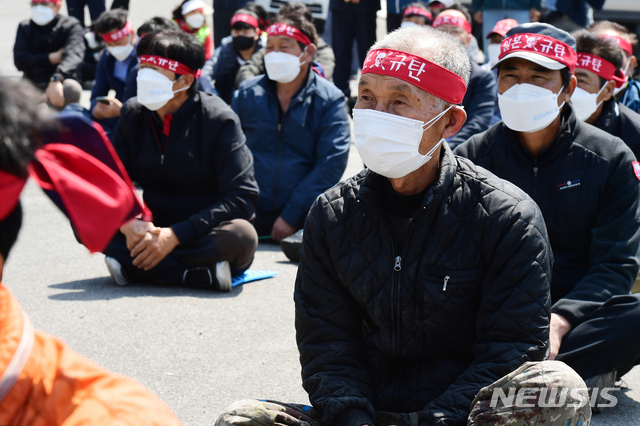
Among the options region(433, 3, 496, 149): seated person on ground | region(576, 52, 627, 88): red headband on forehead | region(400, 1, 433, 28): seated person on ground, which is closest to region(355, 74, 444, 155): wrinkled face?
region(576, 52, 627, 88): red headband on forehead

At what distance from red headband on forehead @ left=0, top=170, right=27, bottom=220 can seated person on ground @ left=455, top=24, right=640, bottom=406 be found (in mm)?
2281

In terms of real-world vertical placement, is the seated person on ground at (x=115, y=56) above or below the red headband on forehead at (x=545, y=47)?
below

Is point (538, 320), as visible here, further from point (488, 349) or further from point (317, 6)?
point (317, 6)

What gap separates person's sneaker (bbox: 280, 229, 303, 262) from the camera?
5.45 meters

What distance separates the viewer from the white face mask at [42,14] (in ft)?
32.9

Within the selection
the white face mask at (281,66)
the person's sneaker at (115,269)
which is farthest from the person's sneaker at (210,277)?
the white face mask at (281,66)

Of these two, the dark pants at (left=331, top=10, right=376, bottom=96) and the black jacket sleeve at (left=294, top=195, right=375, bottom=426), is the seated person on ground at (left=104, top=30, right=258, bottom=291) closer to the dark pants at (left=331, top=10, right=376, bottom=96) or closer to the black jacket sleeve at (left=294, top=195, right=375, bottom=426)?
the black jacket sleeve at (left=294, top=195, right=375, bottom=426)

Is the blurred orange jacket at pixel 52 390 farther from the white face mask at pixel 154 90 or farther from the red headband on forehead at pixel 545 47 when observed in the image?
the white face mask at pixel 154 90

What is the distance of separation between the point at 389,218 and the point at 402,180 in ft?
0.66

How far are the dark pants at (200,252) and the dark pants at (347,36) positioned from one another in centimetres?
640

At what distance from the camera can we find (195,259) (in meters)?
4.88

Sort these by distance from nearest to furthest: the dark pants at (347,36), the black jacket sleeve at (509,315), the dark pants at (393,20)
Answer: the black jacket sleeve at (509,315) < the dark pants at (347,36) < the dark pants at (393,20)

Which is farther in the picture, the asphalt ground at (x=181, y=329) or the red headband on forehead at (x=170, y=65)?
the red headband on forehead at (x=170, y=65)

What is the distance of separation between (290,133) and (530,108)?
2.89 meters
